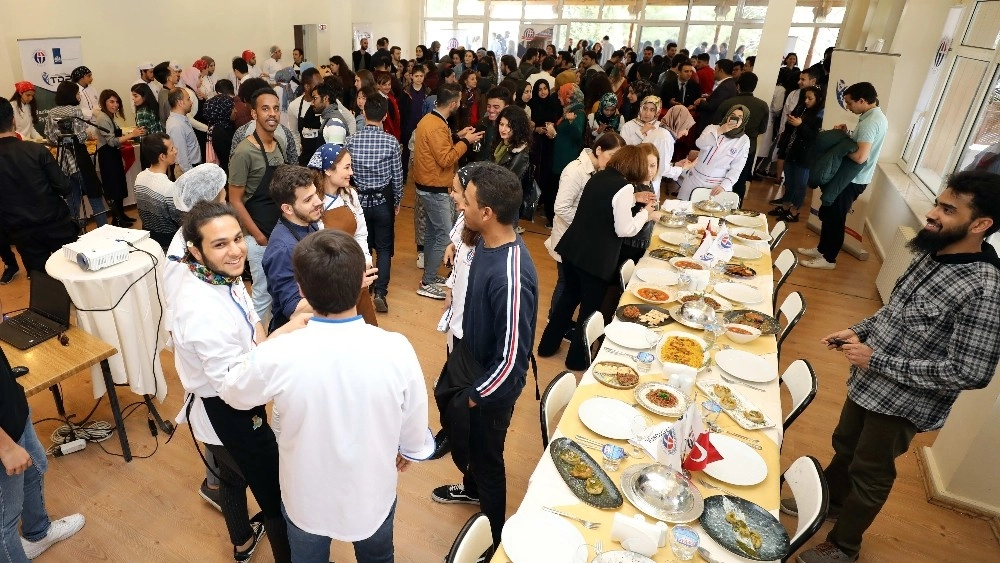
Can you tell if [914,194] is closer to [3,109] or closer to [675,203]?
[675,203]

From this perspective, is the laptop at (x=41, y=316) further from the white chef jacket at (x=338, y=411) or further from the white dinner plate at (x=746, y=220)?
the white dinner plate at (x=746, y=220)

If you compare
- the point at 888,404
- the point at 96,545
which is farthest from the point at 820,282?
the point at 96,545

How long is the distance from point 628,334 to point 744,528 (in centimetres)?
118

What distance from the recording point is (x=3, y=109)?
3533 millimetres

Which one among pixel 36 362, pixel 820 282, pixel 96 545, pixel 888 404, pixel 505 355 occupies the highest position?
pixel 505 355

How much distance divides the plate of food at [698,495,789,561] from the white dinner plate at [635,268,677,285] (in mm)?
1734

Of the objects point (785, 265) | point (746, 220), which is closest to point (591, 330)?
point (785, 265)

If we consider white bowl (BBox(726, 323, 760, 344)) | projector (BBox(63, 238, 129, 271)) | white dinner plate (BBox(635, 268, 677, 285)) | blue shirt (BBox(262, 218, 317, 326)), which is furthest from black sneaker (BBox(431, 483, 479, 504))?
projector (BBox(63, 238, 129, 271))

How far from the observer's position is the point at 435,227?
4.82 metres

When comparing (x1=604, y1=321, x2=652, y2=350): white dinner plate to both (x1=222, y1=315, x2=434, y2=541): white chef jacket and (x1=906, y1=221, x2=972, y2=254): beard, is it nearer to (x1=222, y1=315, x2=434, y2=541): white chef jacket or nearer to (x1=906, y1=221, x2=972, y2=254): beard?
(x1=906, y1=221, x2=972, y2=254): beard

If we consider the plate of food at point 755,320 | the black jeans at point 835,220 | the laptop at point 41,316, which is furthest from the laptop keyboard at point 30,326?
the black jeans at point 835,220

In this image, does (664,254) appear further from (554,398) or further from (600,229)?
(554,398)

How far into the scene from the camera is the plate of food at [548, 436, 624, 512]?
1.86m

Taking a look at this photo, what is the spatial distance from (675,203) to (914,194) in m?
2.74
